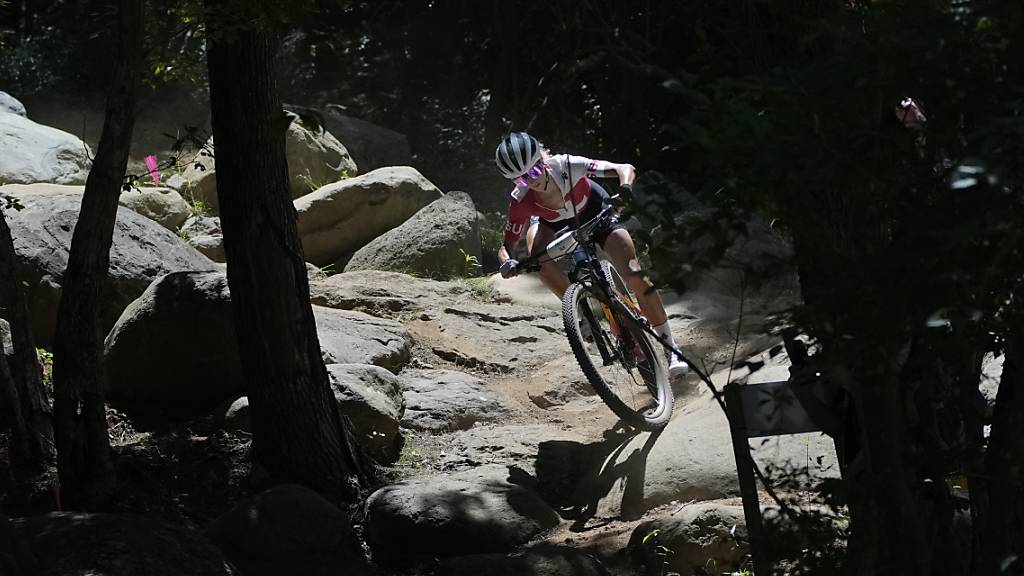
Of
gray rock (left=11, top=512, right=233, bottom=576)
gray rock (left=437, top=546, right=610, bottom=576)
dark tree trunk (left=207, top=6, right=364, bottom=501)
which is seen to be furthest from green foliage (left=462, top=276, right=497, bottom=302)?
gray rock (left=11, top=512, right=233, bottom=576)

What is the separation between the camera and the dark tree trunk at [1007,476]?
2592 millimetres

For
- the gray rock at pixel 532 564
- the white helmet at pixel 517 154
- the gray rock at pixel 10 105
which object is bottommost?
the gray rock at pixel 532 564

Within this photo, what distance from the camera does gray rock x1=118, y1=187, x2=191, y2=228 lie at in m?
11.7

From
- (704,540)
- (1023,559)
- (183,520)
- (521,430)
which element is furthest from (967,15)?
(521,430)

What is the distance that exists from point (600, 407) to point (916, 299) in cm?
561

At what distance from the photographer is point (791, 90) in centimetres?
220

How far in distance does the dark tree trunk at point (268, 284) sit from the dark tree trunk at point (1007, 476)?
3773 millimetres

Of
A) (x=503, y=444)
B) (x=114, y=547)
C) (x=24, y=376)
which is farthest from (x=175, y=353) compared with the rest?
(x=114, y=547)

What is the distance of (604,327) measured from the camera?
7.01 m

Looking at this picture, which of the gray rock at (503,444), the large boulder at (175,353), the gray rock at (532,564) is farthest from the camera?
the large boulder at (175,353)

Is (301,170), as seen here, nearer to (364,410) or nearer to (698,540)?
(364,410)

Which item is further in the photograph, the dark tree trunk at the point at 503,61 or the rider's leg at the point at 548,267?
the dark tree trunk at the point at 503,61

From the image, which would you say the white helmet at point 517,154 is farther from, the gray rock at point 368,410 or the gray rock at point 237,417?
the gray rock at point 237,417

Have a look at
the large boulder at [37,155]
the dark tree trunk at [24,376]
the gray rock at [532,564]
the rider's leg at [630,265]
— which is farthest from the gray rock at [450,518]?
the large boulder at [37,155]
